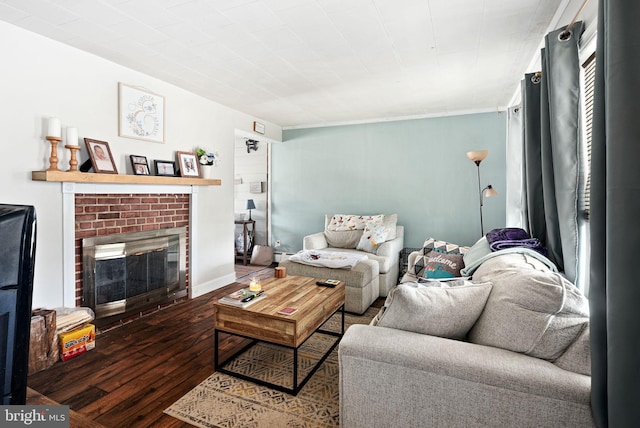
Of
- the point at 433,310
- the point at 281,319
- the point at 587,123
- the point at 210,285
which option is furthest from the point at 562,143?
the point at 210,285

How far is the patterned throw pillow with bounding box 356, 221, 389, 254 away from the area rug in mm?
1898

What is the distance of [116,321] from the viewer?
3033mm

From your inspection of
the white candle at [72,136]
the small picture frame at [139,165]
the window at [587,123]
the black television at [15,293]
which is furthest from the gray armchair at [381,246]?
the black television at [15,293]

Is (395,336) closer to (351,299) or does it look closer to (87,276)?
(351,299)

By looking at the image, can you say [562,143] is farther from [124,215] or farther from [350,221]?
[124,215]

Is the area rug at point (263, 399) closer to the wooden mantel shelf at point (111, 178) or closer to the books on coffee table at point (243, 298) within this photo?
the books on coffee table at point (243, 298)

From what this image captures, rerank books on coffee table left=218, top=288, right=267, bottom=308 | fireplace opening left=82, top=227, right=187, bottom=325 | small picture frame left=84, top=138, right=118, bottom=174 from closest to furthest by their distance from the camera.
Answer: books on coffee table left=218, top=288, right=267, bottom=308 → small picture frame left=84, top=138, right=118, bottom=174 → fireplace opening left=82, top=227, right=187, bottom=325

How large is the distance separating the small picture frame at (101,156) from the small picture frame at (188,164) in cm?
72

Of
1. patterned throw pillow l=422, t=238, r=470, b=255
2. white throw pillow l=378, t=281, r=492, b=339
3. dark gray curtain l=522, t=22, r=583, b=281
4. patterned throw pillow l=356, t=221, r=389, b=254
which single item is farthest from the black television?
patterned throw pillow l=356, t=221, r=389, b=254

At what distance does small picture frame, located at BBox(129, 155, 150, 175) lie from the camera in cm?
312

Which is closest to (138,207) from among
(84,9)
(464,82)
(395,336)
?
(84,9)

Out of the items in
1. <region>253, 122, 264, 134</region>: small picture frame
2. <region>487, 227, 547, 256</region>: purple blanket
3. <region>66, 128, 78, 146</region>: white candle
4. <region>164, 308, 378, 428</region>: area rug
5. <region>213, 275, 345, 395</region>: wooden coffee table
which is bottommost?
<region>164, 308, 378, 428</region>: area rug

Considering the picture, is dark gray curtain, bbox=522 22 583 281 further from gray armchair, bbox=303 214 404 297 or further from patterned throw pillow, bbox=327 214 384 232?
patterned throw pillow, bbox=327 214 384 232

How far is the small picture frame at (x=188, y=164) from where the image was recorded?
142 inches
